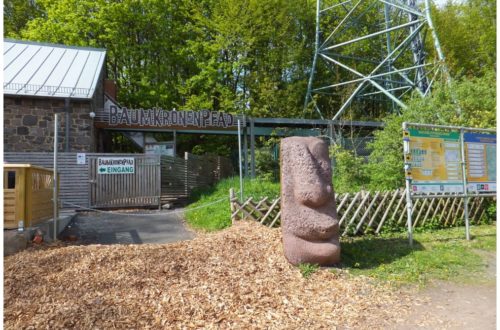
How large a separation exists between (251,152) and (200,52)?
1097 centimetres

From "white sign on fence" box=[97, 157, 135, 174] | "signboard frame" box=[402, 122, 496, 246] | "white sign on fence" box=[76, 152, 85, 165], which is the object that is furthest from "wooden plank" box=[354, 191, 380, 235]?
"white sign on fence" box=[76, 152, 85, 165]

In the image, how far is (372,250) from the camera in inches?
262

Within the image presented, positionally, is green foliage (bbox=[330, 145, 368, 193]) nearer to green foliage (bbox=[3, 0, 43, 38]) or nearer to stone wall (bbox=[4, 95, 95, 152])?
stone wall (bbox=[4, 95, 95, 152])

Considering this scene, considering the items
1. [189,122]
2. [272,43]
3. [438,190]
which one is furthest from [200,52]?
[438,190]

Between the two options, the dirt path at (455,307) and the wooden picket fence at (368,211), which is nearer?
the dirt path at (455,307)

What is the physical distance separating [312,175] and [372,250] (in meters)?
2.03

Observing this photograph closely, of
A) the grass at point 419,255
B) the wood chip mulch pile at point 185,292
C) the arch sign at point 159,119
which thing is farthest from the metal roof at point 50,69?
the wood chip mulch pile at point 185,292

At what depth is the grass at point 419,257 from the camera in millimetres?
5469

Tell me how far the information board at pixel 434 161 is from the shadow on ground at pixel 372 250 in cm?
102

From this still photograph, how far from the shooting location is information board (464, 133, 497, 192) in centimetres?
802

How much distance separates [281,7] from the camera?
24.6 metres

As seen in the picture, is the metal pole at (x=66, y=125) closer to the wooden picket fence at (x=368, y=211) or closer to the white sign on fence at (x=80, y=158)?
the white sign on fence at (x=80, y=158)

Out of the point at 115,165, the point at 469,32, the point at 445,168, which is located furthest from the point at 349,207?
the point at 469,32

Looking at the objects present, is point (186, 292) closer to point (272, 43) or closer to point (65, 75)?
point (65, 75)
